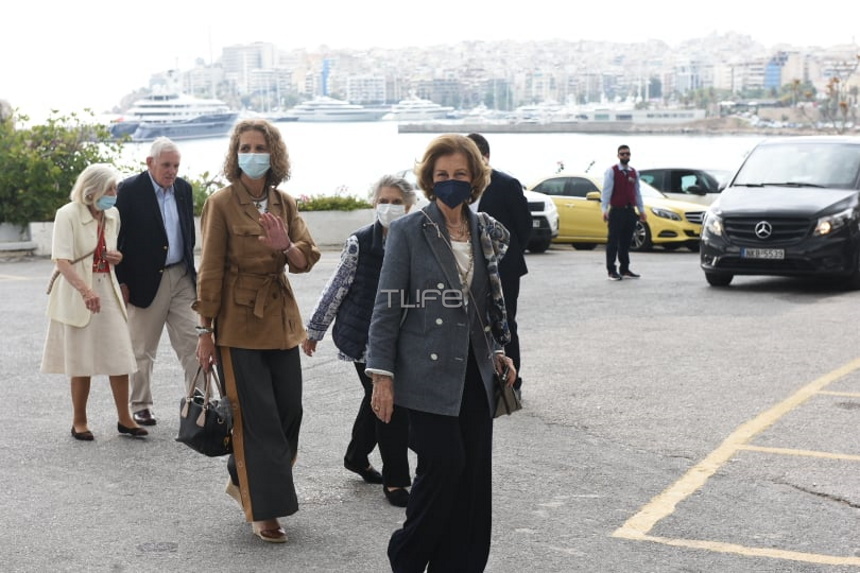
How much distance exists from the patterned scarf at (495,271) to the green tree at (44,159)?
17.0 meters

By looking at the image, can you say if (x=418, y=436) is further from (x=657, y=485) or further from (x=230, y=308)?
(x=657, y=485)

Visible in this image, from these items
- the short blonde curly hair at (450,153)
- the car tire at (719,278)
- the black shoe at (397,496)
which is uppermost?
the short blonde curly hair at (450,153)

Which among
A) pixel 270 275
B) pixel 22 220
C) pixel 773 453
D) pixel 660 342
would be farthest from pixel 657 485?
pixel 22 220

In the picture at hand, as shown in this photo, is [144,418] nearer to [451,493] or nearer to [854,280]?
[451,493]

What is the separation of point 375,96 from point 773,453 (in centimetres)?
18578

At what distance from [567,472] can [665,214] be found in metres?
17.9

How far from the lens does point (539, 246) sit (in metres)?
23.8

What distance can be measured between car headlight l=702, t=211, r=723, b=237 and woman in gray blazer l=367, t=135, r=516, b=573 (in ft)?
39.5

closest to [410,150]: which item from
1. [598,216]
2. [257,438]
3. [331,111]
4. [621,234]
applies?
[331,111]

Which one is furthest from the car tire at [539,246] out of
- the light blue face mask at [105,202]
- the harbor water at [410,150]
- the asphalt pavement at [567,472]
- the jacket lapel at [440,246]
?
the harbor water at [410,150]

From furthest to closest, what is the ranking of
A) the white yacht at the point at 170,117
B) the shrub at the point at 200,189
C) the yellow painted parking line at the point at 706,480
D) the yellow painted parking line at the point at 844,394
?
the white yacht at the point at 170,117 → the shrub at the point at 200,189 → the yellow painted parking line at the point at 844,394 → the yellow painted parking line at the point at 706,480

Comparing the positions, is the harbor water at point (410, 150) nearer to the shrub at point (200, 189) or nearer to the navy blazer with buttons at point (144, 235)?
the shrub at point (200, 189)

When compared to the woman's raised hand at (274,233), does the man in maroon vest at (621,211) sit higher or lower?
lower

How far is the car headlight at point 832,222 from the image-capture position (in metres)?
16.3
